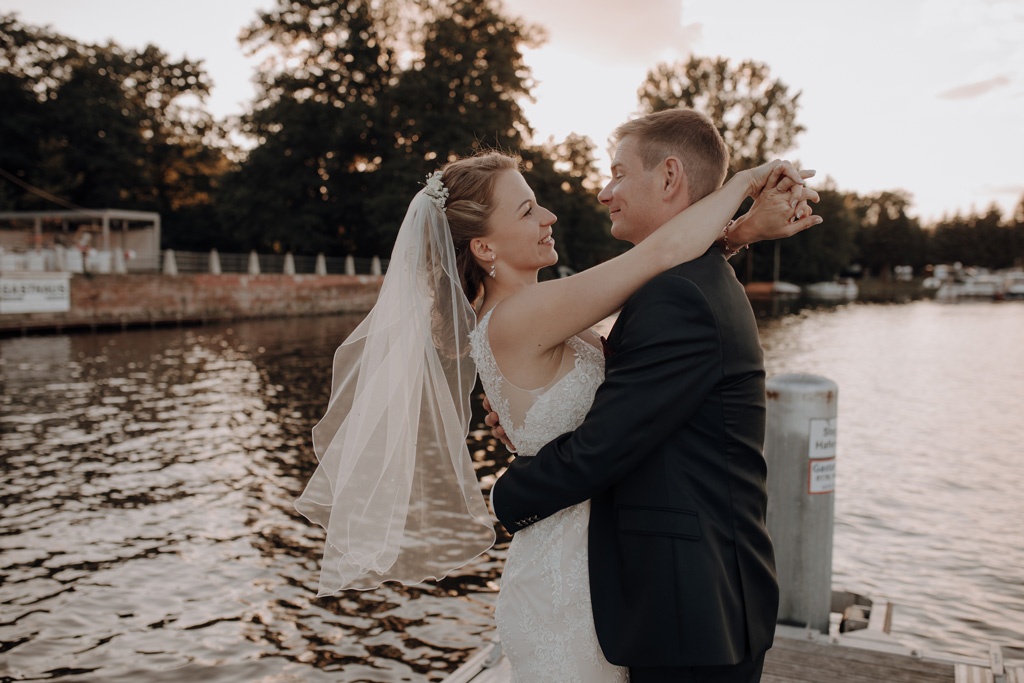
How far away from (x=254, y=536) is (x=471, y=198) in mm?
6855

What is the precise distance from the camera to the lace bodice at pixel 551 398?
2.44m

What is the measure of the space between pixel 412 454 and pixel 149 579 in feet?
18.2

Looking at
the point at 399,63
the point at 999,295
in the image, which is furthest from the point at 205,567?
the point at 999,295

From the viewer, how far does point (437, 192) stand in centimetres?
294

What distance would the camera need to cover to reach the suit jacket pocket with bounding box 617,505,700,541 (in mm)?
2076

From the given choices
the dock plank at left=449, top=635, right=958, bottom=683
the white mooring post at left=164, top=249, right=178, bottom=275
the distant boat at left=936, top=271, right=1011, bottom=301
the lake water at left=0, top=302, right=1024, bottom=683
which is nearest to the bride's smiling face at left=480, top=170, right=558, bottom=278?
the dock plank at left=449, top=635, right=958, bottom=683

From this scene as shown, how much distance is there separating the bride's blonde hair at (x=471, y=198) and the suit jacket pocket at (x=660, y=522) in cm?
109

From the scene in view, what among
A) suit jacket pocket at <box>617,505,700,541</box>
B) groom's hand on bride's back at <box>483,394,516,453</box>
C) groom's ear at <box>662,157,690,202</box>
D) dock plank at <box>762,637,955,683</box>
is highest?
groom's ear at <box>662,157,690,202</box>

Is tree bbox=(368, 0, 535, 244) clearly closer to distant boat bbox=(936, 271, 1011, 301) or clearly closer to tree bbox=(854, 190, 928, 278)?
distant boat bbox=(936, 271, 1011, 301)

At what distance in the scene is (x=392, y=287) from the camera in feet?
10.7

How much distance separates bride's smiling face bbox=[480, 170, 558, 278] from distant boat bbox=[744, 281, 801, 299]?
70.4 meters

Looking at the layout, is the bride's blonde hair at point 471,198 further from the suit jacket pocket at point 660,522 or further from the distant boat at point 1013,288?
the distant boat at point 1013,288

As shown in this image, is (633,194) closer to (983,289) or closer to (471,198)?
(471,198)

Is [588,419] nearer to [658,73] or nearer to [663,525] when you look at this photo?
[663,525]
